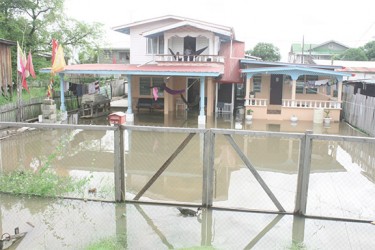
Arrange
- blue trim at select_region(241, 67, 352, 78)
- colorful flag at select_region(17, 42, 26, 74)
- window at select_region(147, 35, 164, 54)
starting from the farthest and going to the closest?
window at select_region(147, 35, 164, 54), blue trim at select_region(241, 67, 352, 78), colorful flag at select_region(17, 42, 26, 74)

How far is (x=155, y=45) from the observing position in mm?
20500

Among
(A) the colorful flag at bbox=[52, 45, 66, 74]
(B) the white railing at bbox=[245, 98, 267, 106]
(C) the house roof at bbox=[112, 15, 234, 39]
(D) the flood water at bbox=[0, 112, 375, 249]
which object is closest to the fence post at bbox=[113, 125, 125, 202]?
(D) the flood water at bbox=[0, 112, 375, 249]

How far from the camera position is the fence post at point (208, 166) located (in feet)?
17.6

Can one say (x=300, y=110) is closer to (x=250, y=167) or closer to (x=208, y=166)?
(x=250, y=167)

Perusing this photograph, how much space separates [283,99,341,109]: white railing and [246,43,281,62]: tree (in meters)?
42.6

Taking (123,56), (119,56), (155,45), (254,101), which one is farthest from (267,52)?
(254,101)

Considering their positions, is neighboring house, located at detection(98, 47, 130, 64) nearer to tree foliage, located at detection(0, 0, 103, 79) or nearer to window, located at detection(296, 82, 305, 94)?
tree foliage, located at detection(0, 0, 103, 79)

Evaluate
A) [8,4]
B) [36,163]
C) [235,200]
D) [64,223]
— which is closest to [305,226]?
[235,200]

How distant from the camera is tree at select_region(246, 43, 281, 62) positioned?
6006cm

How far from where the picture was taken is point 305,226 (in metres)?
5.04

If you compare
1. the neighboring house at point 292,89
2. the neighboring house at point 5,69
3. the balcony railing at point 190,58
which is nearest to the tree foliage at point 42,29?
the neighboring house at point 5,69

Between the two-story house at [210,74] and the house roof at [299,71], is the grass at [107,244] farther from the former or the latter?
the house roof at [299,71]

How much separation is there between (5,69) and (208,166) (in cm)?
1468

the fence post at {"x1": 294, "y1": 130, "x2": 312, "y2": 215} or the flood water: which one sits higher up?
the fence post at {"x1": 294, "y1": 130, "x2": 312, "y2": 215}
